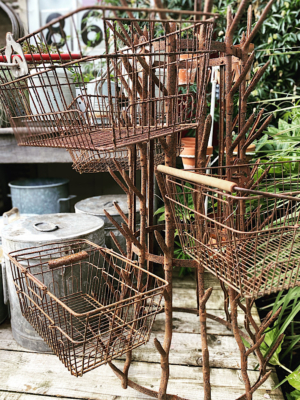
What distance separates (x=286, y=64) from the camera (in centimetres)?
333

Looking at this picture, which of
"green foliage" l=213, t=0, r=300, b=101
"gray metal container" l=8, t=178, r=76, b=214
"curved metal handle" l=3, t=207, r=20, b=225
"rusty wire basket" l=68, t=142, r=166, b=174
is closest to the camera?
"rusty wire basket" l=68, t=142, r=166, b=174

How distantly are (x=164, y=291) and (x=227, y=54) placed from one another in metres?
1.05

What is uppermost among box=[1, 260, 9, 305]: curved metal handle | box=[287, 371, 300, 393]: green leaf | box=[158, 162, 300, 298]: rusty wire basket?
box=[158, 162, 300, 298]: rusty wire basket

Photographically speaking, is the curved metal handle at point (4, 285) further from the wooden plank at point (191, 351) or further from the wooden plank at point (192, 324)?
the wooden plank at point (192, 324)

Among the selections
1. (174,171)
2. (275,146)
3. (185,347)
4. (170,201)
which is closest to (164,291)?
(170,201)

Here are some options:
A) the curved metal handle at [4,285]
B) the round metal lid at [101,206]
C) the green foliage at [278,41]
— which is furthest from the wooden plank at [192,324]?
the green foliage at [278,41]

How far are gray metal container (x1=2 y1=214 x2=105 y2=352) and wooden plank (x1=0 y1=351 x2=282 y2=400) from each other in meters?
0.12

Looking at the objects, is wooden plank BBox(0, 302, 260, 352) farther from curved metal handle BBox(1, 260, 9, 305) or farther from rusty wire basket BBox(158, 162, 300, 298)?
rusty wire basket BBox(158, 162, 300, 298)

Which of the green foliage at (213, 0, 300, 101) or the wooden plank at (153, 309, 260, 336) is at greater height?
the green foliage at (213, 0, 300, 101)

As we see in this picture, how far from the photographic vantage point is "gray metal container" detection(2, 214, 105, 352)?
1872 millimetres

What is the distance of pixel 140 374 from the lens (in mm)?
1758

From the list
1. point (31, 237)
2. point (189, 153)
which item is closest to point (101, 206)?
point (31, 237)

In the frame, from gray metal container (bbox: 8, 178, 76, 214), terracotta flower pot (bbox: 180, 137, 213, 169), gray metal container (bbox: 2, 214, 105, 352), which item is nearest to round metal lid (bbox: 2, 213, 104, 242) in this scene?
gray metal container (bbox: 2, 214, 105, 352)

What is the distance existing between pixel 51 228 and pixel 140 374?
36.5 inches
